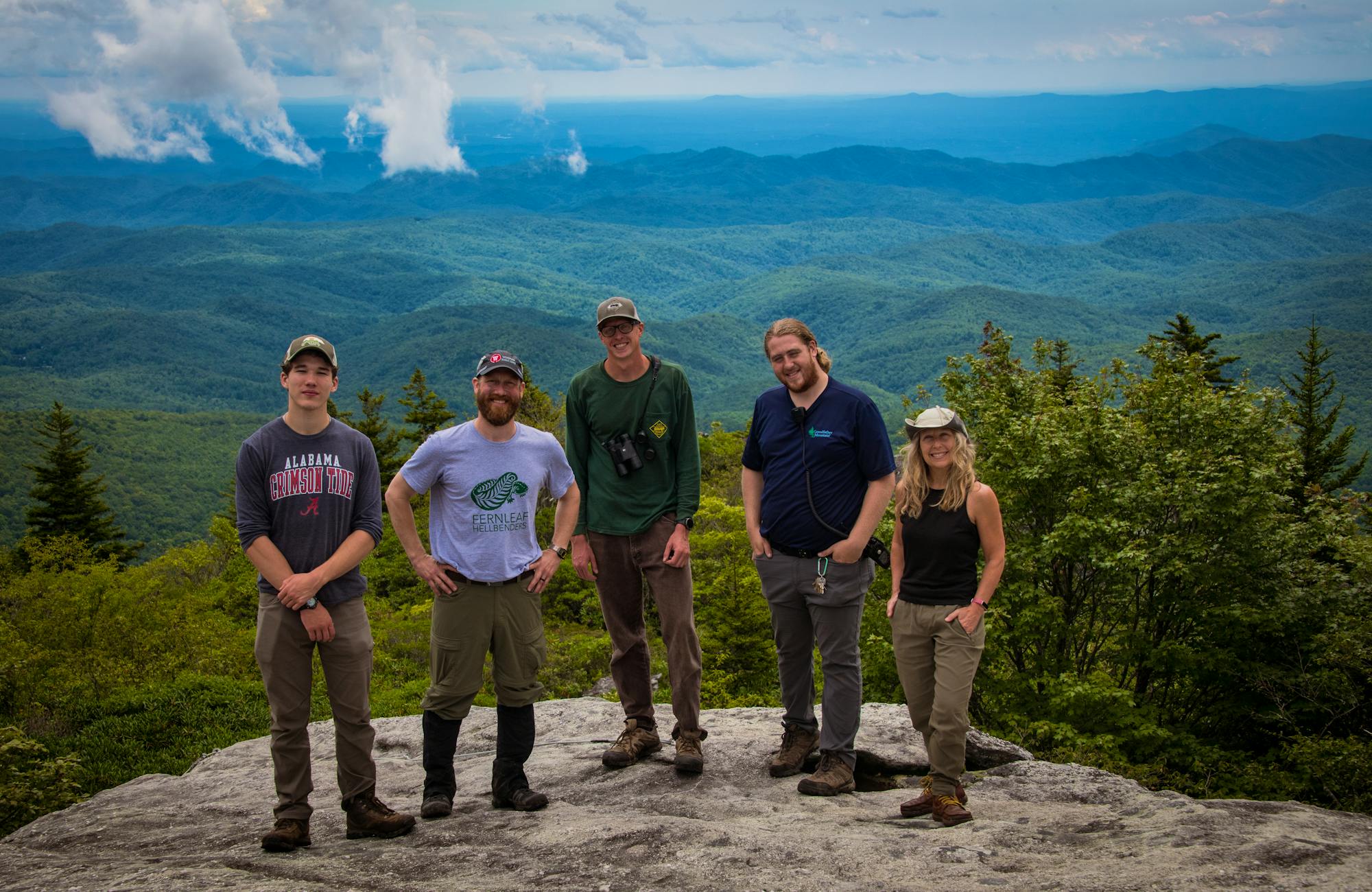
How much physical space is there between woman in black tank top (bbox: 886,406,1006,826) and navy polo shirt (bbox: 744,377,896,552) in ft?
0.90

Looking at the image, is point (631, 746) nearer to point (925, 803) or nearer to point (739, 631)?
point (925, 803)

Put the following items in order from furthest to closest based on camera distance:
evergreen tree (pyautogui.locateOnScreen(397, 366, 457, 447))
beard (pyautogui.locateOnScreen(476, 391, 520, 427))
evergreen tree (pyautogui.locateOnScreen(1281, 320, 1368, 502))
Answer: evergreen tree (pyautogui.locateOnScreen(397, 366, 457, 447)), evergreen tree (pyautogui.locateOnScreen(1281, 320, 1368, 502)), beard (pyautogui.locateOnScreen(476, 391, 520, 427))

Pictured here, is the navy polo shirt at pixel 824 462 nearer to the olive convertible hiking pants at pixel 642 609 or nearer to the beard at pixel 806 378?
the beard at pixel 806 378

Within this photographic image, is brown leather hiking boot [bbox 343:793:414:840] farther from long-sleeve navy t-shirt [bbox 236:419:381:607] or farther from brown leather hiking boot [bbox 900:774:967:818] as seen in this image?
brown leather hiking boot [bbox 900:774:967:818]

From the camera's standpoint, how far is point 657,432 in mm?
6426

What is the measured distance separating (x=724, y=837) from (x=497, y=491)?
2.33 m

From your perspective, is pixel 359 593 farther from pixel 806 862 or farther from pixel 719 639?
pixel 719 639

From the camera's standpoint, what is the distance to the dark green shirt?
6.42m

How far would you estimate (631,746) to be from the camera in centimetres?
689

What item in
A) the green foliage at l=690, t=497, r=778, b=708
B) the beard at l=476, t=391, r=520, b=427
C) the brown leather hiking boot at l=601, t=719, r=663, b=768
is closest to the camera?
the beard at l=476, t=391, r=520, b=427

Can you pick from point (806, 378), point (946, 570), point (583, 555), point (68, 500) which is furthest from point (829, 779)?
point (68, 500)

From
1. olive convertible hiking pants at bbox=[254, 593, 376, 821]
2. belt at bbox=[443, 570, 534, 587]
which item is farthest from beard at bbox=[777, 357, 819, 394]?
olive convertible hiking pants at bbox=[254, 593, 376, 821]

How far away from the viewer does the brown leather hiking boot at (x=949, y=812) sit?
5.71 metres

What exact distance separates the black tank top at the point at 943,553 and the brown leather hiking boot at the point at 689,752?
6.02 ft
